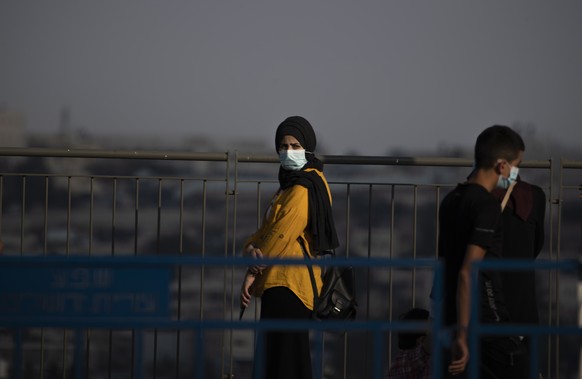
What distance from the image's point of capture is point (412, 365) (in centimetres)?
654

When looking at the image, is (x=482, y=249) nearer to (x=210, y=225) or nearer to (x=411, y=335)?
(x=411, y=335)

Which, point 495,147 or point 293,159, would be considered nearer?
point 495,147

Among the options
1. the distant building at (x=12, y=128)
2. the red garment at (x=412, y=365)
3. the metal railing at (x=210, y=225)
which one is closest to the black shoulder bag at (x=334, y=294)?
the red garment at (x=412, y=365)

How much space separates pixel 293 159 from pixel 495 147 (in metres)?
1.47

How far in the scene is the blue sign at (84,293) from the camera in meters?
4.91

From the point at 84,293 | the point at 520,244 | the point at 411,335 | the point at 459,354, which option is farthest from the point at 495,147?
the point at 84,293

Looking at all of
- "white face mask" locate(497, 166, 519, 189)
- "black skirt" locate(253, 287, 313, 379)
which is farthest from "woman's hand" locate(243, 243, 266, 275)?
"white face mask" locate(497, 166, 519, 189)

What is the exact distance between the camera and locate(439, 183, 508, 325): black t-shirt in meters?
5.26

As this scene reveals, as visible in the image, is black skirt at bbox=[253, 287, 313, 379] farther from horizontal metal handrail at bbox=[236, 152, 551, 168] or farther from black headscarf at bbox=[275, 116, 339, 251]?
horizontal metal handrail at bbox=[236, 152, 551, 168]

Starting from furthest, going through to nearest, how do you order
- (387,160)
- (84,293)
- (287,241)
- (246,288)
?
(387,160) → (246,288) → (287,241) → (84,293)

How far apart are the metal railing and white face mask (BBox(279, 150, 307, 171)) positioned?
771mm

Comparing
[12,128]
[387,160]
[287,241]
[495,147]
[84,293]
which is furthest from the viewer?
[12,128]

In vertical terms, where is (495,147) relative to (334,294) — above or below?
above

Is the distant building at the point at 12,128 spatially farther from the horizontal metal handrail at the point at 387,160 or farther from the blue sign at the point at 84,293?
the blue sign at the point at 84,293
